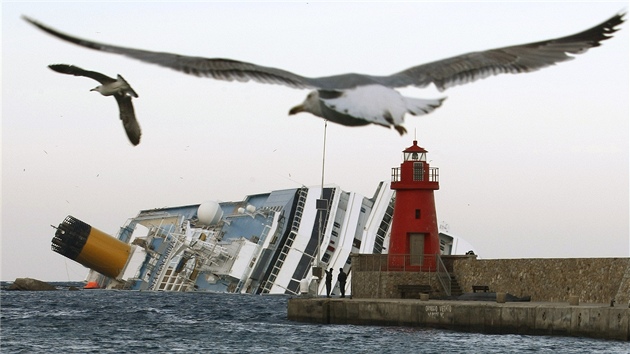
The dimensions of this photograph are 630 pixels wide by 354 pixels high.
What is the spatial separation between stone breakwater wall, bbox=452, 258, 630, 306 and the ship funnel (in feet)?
112

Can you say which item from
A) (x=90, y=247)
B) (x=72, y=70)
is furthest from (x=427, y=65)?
(x=90, y=247)

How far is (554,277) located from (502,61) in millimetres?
30525

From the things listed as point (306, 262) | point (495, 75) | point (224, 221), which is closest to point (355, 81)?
point (495, 75)

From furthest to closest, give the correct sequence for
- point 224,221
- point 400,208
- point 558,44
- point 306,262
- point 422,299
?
point 224,221
point 306,262
point 400,208
point 422,299
point 558,44

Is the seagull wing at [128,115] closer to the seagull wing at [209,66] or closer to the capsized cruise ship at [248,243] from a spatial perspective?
the seagull wing at [209,66]

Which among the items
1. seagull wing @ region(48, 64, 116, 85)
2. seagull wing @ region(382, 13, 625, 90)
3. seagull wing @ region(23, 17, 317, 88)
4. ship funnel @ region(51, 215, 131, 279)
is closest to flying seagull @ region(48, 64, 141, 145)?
seagull wing @ region(48, 64, 116, 85)

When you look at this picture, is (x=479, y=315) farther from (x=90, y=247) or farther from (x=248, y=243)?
(x=90, y=247)

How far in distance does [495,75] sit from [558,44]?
0.48 metres

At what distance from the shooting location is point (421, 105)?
4289 mm

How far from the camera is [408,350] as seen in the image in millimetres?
29125

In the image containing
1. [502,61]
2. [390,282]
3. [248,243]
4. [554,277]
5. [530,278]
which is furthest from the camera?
[248,243]

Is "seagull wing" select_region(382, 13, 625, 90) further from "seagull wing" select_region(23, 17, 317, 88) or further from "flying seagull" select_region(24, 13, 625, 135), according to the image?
"seagull wing" select_region(23, 17, 317, 88)

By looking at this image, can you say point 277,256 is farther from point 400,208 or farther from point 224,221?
point 400,208

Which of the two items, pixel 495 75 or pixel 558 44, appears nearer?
pixel 495 75
